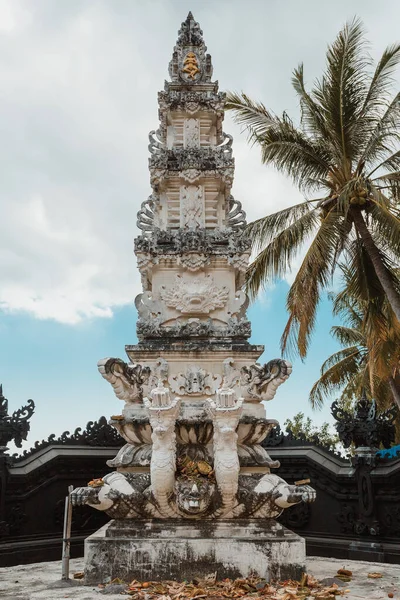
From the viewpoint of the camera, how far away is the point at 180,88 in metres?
11.0

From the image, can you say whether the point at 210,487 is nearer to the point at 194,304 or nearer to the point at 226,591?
the point at 226,591

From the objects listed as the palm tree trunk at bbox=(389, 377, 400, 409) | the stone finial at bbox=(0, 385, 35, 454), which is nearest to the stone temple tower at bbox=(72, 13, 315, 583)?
the stone finial at bbox=(0, 385, 35, 454)

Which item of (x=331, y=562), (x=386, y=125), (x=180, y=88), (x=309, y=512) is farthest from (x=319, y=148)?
(x=331, y=562)

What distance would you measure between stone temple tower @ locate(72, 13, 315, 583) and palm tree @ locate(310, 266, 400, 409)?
5.58m

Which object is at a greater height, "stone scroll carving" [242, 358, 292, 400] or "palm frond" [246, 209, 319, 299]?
"palm frond" [246, 209, 319, 299]

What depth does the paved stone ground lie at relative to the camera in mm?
6164

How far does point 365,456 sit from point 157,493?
17.4 ft

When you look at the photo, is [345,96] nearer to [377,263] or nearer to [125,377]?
[377,263]

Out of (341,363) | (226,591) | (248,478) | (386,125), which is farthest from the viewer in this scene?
(341,363)

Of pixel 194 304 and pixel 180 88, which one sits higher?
pixel 180 88

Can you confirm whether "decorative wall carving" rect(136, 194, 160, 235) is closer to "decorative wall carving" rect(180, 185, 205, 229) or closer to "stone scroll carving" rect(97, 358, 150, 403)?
"decorative wall carving" rect(180, 185, 205, 229)

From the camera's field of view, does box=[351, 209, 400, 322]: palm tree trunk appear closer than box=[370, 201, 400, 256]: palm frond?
No

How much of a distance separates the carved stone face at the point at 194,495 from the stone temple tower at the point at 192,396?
16 mm

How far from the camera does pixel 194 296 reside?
8.93 m
